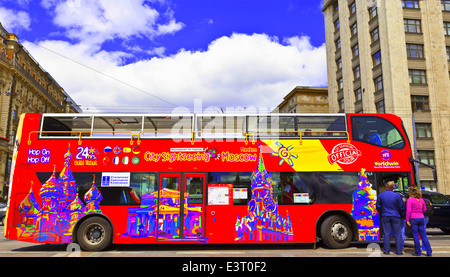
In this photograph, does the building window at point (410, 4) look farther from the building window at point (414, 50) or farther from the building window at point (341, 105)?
the building window at point (341, 105)

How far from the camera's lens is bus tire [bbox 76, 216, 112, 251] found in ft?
29.8

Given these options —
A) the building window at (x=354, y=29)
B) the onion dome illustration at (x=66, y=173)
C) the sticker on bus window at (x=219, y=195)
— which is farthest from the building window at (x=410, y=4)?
the onion dome illustration at (x=66, y=173)

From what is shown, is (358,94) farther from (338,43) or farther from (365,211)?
(365,211)

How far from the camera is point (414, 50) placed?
34.7 m

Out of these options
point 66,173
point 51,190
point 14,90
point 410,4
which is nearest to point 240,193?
point 66,173

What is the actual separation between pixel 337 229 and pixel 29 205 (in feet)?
28.3

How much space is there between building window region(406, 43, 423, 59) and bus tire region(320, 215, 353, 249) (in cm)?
3158

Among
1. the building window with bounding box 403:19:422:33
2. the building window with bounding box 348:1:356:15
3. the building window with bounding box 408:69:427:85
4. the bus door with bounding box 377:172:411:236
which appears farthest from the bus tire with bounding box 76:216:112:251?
the building window with bounding box 348:1:356:15

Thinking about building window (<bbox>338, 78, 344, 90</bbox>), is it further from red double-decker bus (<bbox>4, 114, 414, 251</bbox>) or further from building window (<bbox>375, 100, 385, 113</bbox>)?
red double-decker bus (<bbox>4, 114, 414, 251</bbox>)

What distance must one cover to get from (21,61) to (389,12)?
4547 centimetres

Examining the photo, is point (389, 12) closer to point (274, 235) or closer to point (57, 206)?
point (274, 235)

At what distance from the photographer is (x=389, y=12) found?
113ft

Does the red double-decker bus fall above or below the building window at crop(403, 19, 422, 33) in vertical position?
below
